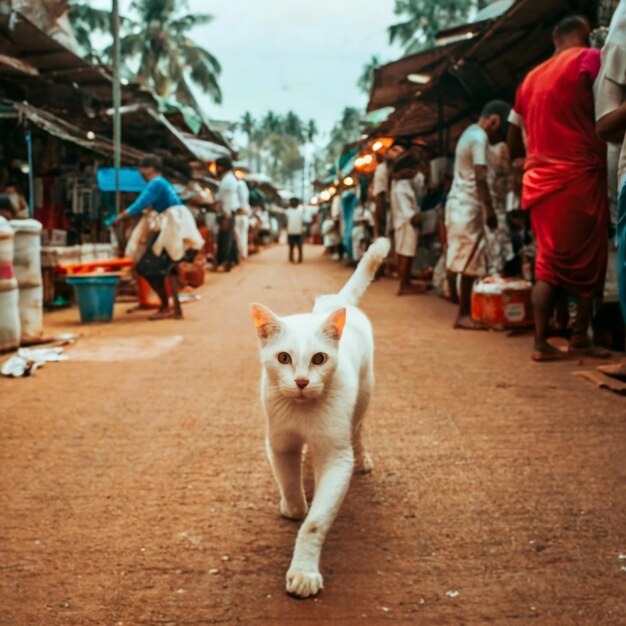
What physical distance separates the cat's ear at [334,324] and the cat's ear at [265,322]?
0.51 feet

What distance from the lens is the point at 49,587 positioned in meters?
2.26

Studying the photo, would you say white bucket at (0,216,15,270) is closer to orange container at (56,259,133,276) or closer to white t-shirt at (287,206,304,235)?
orange container at (56,259,133,276)

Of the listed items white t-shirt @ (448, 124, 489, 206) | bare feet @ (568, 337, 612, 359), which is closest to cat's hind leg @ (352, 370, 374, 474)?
bare feet @ (568, 337, 612, 359)

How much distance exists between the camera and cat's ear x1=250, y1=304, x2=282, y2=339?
238 centimetres

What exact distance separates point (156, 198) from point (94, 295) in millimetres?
1381

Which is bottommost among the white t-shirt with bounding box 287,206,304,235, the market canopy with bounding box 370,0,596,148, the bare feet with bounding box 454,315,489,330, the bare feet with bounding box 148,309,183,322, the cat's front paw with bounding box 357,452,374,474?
the bare feet with bounding box 148,309,183,322

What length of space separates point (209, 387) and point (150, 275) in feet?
13.2

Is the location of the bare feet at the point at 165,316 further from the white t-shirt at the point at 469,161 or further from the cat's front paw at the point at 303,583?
the cat's front paw at the point at 303,583

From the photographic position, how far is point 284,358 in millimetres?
2361

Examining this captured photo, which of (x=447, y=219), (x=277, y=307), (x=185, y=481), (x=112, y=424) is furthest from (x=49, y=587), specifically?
(x=277, y=307)

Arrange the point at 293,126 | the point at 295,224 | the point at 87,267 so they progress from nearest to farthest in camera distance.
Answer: the point at 87,267, the point at 295,224, the point at 293,126

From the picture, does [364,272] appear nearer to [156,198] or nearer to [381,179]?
[156,198]

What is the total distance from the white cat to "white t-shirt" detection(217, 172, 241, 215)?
13849 millimetres

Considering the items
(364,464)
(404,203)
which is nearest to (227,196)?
(404,203)
